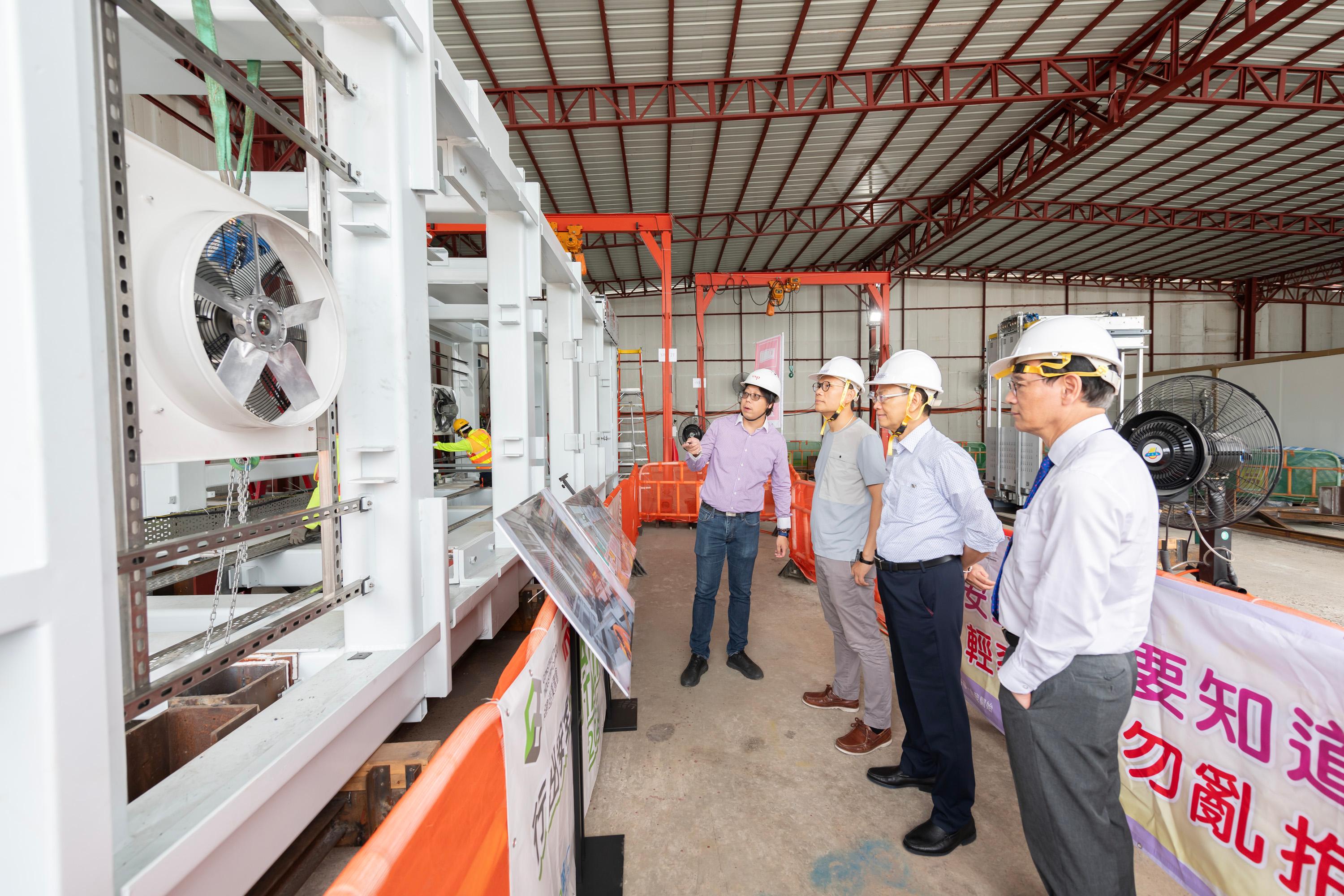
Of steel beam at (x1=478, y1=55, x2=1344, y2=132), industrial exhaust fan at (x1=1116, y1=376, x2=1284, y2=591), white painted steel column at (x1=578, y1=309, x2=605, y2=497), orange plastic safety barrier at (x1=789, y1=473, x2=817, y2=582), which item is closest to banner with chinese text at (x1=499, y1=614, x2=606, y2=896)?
industrial exhaust fan at (x1=1116, y1=376, x2=1284, y2=591)

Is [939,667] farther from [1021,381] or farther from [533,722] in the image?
[533,722]

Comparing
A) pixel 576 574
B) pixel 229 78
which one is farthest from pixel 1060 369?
pixel 229 78

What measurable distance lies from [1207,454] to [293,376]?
463cm

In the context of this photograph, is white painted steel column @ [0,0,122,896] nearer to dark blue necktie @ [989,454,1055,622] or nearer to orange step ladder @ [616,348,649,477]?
dark blue necktie @ [989,454,1055,622]

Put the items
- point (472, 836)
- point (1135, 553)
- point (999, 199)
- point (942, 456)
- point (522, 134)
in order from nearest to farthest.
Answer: point (472, 836) < point (1135, 553) < point (942, 456) < point (522, 134) < point (999, 199)

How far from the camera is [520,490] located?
378 cm

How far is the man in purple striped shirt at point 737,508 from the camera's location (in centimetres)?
436

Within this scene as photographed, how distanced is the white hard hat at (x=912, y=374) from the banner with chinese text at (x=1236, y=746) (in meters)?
1.26

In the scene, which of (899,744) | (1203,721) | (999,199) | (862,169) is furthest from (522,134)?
(1203,721)

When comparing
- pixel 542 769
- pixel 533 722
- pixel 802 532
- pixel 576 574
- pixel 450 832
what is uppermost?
pixel 576 574

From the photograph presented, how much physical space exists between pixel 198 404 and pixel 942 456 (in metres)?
2.75

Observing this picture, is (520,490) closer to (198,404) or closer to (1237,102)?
(198,404)

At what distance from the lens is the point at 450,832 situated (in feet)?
3.37

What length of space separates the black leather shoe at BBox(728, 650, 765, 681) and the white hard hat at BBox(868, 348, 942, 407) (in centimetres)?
238
